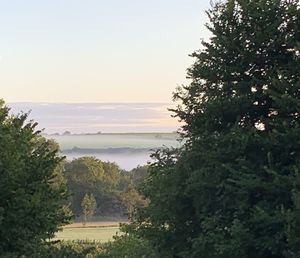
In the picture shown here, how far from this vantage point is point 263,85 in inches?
741

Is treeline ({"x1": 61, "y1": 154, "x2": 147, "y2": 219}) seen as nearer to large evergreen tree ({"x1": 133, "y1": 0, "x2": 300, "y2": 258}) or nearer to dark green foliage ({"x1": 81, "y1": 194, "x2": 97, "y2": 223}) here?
dark green foliage ({"x1": 81, "y1": 194, "x2": 97, "y2": 223})

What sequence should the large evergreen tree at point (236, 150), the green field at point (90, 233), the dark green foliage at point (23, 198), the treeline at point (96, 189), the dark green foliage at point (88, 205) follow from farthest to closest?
the treeline at point (96, 189) → the dark green foliage at point (88, 205) → the green field at point (90, 233) → the large evergreen tree at point (236, 150) → the dark green foliage at point (23, 198)

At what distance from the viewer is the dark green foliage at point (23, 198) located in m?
13.1

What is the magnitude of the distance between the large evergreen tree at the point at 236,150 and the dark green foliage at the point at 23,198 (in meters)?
4.95

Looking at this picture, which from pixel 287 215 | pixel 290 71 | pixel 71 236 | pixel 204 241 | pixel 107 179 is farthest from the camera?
pixel 107 179

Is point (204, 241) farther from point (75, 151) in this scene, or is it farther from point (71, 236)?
point (75, 151)

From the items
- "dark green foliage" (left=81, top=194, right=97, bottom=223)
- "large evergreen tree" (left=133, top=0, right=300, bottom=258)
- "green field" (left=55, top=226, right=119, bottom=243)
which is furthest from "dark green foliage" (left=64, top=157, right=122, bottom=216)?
"large evergreen tree" (left=133, top=0, right=300, bottom=258)

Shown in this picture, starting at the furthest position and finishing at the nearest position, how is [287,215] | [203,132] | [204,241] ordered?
[203,132] → [204,241] → [287,215]

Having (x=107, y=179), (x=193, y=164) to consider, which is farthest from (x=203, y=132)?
(x=107, y=179)

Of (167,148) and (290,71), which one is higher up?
(290,71)

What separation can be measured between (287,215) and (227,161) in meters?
3.09

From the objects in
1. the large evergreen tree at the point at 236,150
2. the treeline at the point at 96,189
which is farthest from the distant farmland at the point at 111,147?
the large evergreen tree at the point at 236,150

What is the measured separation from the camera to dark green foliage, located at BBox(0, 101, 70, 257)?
43.0ft

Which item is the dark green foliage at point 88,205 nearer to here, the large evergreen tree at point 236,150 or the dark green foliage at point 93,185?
the dark green foliage at point 93,185
